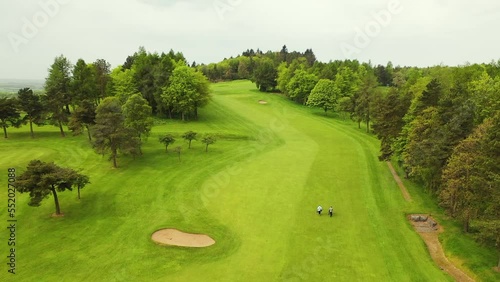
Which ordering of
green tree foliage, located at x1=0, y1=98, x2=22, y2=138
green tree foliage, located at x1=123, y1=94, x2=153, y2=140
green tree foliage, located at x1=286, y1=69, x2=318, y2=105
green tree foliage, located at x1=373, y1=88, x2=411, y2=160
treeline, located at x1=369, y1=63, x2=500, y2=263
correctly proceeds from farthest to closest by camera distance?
1. green tree foliage, located at x1=286, y1=69, x2=318, y2=105
2. green tree foliage, located at x1=0, y1=98, x2=22, y2=138
3. green tree foliage, located at x1=123, y1=94, x2=153, y2=140
4. green tree foliage, located at x1=373, y1=88, x2=411, y2=160
5. treeline, located at x1=369, y1=63, x2=500, y2=263

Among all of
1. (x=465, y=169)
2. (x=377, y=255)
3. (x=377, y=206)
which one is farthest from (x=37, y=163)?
(x=465, y=169)

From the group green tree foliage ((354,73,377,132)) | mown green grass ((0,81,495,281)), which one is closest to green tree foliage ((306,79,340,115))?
green tree foliage ((354,73,377,132))

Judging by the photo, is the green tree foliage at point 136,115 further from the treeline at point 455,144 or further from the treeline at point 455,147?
the treeline at point 455,147

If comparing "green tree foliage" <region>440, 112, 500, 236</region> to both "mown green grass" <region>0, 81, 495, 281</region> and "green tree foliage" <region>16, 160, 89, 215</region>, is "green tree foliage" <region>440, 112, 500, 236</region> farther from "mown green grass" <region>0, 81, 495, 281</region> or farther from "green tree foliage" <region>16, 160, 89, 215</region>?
"green tree foliage" <region>16, 160, 89, 215</region>

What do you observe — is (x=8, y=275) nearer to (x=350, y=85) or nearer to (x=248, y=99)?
(x=248, y=99)

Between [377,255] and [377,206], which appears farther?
[377,206]

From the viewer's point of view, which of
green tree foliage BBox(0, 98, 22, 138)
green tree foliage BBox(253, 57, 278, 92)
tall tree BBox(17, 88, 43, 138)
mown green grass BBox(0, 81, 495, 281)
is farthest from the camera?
green tree foliage BBox(253, 57, 278, 92)

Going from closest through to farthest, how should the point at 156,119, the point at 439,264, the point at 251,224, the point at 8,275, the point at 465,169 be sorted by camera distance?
the point at 8,275 < the point at 439,264 < the point at 465,169 < the point at 251,224 < the point at 156,119

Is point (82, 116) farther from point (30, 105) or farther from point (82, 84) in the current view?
point (82, 84)
